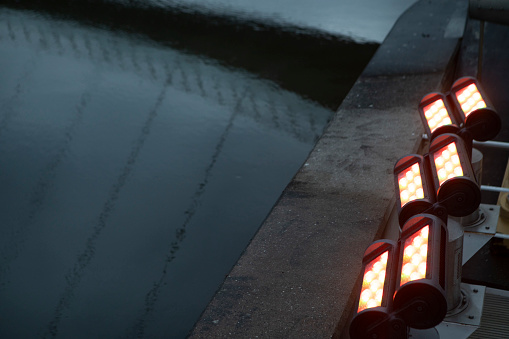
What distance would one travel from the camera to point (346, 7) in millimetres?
9570

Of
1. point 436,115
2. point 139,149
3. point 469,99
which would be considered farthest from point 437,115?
point 139,149

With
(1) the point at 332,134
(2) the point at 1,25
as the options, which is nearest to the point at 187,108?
(1) the point at 332,134

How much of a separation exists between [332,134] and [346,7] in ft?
17.7

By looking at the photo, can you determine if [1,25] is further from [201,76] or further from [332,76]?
[332,76]

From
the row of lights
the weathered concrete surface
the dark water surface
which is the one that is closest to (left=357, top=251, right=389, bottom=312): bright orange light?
the row of lights

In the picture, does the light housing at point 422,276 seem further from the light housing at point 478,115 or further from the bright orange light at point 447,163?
the light housing at point 478,115

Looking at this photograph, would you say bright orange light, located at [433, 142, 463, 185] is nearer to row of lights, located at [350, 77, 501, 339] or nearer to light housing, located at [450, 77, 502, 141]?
row of lights, located at [350, 77, 501, 339]

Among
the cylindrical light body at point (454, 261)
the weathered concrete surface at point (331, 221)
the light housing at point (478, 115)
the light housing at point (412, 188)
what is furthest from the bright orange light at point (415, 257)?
the light housing at point (478, 115)

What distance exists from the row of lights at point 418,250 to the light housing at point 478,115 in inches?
6.2

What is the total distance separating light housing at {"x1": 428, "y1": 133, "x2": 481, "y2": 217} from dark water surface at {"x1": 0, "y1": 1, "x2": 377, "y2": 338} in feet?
6.63

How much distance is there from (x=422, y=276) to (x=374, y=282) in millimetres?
223

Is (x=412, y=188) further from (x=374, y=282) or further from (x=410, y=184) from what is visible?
(x=374, y=282)

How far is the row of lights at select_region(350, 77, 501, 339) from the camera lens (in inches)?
79.5

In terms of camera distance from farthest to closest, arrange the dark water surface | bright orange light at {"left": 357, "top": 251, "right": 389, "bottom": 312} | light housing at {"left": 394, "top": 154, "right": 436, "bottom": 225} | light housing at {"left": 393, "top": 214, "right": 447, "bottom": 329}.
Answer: the dark water surface
light housing at {"left": 394, "top": 154, "right": 436, "bottom": 225}
bright orange light at {"left": 357, "top": 251, "right": 389, "bottom": 312}
light housing at {"left": 393, "top": 214, "right": 447, "bottom": 329}
